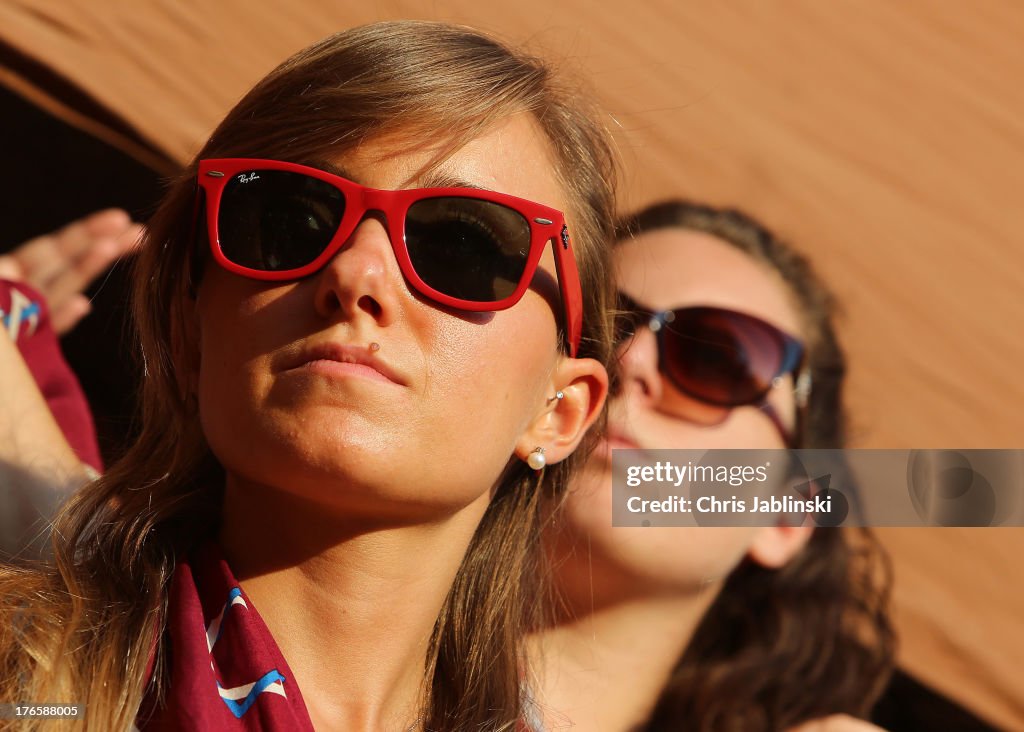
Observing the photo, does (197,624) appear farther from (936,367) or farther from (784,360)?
(936,367)

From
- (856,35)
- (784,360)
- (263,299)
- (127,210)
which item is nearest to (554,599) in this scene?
(784,360)

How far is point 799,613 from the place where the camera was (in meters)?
2.72

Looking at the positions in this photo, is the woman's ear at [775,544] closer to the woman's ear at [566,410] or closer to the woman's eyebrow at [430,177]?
the woman's ear at [566,410]

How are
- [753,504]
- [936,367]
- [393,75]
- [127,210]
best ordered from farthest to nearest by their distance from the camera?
[936,367]
[127,210]
[753,504]
[393,75]

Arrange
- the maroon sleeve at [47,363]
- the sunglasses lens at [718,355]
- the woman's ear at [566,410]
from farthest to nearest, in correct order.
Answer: the sunglasses lens at [718,355], the maroon sleeve at [47,363], the woman's ear at [566,410]

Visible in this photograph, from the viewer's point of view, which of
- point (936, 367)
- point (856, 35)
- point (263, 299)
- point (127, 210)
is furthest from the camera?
point (856, 35)

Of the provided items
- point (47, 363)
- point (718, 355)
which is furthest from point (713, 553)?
point (47, 363)

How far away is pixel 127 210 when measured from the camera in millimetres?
2785

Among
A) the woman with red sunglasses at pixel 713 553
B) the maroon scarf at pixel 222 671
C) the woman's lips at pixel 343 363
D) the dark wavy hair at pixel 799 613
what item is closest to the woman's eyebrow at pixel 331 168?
the woman's lips at pixel 343 363

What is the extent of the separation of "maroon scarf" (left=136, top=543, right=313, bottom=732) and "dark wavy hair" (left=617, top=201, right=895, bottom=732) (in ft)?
4.64

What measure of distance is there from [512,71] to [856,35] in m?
2.30

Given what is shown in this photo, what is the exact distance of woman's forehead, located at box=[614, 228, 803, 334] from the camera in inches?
93.1

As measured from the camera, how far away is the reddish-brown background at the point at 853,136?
2.85 metres

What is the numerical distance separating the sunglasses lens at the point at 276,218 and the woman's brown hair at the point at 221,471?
81 mm
